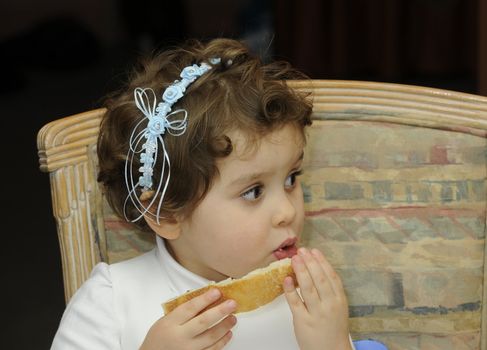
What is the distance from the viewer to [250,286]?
1339 mm

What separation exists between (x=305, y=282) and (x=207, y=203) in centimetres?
20

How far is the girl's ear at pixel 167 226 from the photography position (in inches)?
56.6

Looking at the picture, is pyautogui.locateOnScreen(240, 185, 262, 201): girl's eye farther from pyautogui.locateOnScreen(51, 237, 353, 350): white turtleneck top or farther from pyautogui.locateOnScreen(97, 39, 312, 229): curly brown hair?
pyautogui.locateOnScreen(51, 237, 353, 350): white turtleneck top

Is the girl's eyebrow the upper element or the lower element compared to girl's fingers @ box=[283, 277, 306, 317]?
upper

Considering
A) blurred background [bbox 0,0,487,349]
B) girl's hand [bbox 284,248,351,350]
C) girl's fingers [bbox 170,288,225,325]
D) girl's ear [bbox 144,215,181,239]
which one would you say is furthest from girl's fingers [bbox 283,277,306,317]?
blurred background [bbox 0,0,487,349]

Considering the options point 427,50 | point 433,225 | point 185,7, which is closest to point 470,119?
point 433,225

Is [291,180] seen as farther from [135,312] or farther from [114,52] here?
[114,52]

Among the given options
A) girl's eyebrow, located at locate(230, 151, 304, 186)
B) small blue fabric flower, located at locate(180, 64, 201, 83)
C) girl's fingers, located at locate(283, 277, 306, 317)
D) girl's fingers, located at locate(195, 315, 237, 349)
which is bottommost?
girl's fingers, located at locate(195, 315, 237, 349)

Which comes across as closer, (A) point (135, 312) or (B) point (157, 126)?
→ (B) point (157, 126)

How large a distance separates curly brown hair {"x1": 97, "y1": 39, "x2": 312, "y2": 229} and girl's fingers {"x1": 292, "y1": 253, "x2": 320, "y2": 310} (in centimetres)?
18

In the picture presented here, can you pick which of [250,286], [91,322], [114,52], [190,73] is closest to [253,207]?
[250,286]

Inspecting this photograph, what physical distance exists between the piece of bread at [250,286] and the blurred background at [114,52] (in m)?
1.64

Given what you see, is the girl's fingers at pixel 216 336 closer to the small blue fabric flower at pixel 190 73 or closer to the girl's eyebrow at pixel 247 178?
the girl's eyebrow at pixel 247 178

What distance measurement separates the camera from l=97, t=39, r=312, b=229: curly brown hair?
4.42 feet
